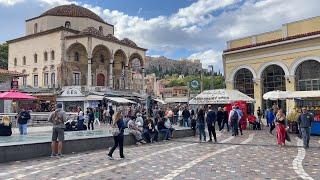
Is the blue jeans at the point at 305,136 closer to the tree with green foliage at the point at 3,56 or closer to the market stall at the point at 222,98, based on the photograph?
the market stall at the point at 222,98

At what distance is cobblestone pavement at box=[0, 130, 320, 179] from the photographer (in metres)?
8.38

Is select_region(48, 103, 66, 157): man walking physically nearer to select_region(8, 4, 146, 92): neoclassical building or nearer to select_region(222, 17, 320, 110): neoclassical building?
select_region(222, 17, 320, 110): neoclassical building

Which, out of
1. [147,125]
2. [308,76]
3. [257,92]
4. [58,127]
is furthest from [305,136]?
[257,92]

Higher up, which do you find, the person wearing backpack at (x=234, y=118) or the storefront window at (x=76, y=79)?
the storefront window at (x=76, y=79)

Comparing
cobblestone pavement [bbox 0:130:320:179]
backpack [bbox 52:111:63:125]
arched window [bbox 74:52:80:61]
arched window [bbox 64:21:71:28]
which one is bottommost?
cobblestone pavement [bbox 0:130:320:179]

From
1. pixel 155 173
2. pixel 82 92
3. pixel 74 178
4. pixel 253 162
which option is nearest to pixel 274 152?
pixel 253 162

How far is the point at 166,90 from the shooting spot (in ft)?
393

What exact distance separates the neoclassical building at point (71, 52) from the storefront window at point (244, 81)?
14980 millimetres

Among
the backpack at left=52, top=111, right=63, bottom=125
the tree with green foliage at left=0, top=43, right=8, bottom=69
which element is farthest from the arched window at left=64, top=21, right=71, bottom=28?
the backpack at left=52, top=111, right=63, bottom=125

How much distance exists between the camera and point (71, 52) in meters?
43.4

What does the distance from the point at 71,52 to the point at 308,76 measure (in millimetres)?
25884

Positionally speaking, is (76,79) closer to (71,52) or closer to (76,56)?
(76,56)

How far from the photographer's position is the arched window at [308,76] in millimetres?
28078

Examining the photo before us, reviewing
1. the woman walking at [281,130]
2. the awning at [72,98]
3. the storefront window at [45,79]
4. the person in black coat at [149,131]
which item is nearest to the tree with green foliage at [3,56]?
the storefront window at [45,79]
